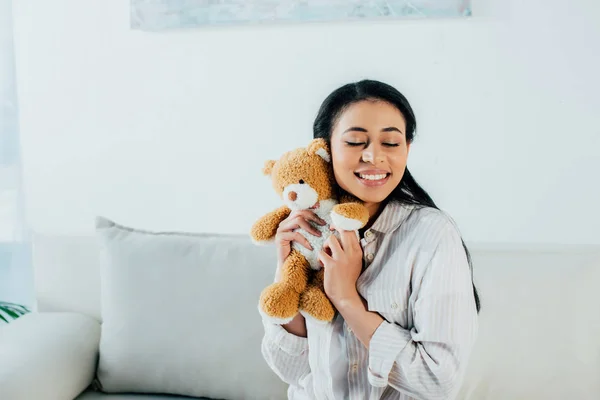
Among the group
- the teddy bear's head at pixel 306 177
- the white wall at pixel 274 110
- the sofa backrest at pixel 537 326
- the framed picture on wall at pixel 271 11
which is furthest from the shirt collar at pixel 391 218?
the framed picture on wall at pixel 271 11

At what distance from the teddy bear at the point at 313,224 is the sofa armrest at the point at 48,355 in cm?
70

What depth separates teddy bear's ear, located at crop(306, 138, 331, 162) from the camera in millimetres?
1021

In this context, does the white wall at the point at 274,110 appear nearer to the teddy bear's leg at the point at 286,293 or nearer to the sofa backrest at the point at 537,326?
the sofa backrest at the point at 537,326

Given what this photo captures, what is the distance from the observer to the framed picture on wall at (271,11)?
167 centimetres

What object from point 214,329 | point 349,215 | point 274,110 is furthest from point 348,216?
point 274,110

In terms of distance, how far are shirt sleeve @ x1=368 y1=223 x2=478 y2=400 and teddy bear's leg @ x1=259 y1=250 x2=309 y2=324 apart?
15 cm

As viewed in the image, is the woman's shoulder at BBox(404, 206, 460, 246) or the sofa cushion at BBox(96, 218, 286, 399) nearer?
the woman's shoulder at BBox(404, 206, 460, 246)

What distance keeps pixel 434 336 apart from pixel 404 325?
89 millimetres

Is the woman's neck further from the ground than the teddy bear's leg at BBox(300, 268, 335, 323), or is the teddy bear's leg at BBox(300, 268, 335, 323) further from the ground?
the woman's neck

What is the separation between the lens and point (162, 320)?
1.51m

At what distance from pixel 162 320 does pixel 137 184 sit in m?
0.60

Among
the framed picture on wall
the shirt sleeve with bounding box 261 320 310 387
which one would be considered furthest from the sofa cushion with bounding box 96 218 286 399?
the framed picture on wall

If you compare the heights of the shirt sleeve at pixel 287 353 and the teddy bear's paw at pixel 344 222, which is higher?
the teddy bear's paw at pixel 344 222

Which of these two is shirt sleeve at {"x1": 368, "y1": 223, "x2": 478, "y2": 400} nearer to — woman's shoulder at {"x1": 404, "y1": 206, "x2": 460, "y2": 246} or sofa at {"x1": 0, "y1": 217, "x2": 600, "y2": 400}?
woman's shoulder at {"x1": 404, "y1": 206, "x2": 460, "y2": 246}
